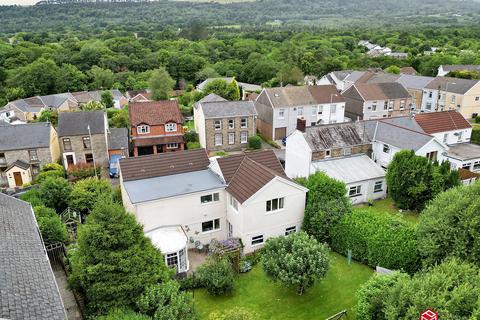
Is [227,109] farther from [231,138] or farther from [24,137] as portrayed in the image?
[24,137]

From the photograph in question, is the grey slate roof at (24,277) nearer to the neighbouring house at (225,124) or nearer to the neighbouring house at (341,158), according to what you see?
the neighbouring house at (341,158)

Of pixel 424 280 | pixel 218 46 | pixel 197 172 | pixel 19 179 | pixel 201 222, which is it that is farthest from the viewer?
pixel 218 46

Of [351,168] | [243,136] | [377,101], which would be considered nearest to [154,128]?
[243,136]

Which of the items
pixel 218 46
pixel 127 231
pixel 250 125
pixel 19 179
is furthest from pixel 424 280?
pixel 218 46

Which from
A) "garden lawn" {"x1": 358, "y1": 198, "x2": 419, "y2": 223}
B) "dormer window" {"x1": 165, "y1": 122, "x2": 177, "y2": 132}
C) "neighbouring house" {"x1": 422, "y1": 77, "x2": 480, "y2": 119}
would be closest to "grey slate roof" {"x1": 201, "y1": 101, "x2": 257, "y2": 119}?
"dormer window" {"x1": 165, "y1": 122, "x2": 177, "y2": 132}

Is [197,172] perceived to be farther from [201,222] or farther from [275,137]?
[275,137]

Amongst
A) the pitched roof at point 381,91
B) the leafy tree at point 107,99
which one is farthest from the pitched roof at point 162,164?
the leafy tree at point 107,99
